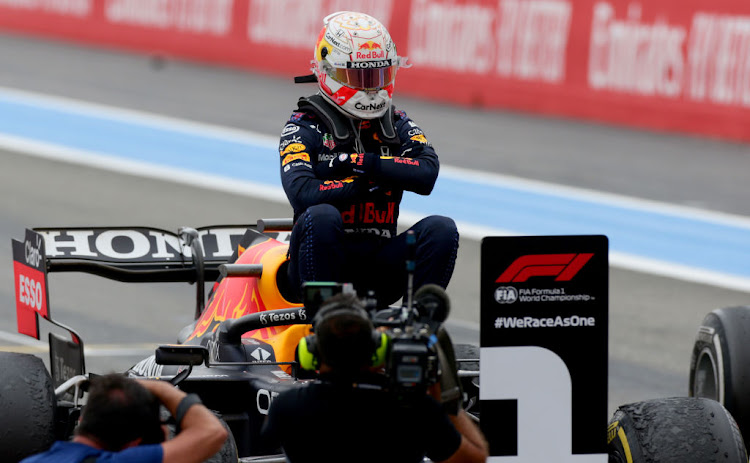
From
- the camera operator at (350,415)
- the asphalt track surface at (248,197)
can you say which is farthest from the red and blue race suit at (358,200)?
the asphalt track surface at (248,197)

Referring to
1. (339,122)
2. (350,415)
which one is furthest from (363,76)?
(350,415)

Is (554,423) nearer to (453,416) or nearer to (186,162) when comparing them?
(453,416)

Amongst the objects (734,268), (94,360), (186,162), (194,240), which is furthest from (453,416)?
(186,162)

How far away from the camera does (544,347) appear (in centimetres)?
538

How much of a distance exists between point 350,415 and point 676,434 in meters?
1.68

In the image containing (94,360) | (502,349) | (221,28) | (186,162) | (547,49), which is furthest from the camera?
(221,28)

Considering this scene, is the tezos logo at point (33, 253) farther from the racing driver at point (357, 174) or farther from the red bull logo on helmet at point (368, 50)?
the red bull logo on helmet at point (368, 50)

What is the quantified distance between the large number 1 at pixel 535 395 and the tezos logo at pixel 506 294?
174mm

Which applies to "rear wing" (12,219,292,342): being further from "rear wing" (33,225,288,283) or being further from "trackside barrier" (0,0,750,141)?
"trackside barrier" (0,0,750,141)

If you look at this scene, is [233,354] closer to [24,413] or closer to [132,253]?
[24,413]

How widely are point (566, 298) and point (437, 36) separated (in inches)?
533

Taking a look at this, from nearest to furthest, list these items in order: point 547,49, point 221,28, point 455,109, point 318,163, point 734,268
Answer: point 318,163 → point 734,268 → point 547,49 → point 455,109 → point 221,28

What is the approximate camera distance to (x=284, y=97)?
19.9 m

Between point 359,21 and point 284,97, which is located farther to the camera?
point 284,97
